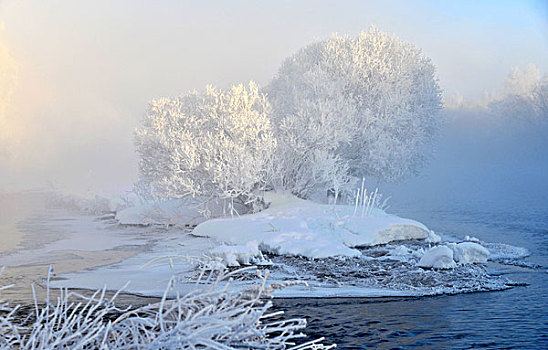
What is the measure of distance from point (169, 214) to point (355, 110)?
33.5 feet

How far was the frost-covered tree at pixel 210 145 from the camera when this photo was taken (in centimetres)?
2423

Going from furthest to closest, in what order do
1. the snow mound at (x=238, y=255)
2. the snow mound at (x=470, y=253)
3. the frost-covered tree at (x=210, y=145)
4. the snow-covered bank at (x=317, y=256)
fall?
the frost-covered tree at (x=210, y=145), the snow mound at (x=470, y=253), the snow mound at (x=238, y=255), the snow-covered bank at (x=317, y=256)

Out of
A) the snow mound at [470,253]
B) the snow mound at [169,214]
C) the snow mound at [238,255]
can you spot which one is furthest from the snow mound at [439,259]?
the snow mound at [169,214]

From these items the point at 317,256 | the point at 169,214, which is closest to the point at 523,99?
the point at 169,214

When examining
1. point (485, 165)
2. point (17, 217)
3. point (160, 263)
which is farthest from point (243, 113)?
point (485, 165)

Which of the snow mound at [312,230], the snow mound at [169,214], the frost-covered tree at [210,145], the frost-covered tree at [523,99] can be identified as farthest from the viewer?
the frost-covered tree at [523,99]

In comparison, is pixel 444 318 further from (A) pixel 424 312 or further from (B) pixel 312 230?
(B) pixel 312 230

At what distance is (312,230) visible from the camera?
20.1m

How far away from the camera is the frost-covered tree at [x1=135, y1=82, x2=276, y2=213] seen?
954 inches

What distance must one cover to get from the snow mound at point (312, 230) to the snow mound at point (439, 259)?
2.46 meters

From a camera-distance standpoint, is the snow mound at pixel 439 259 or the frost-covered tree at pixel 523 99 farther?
the frost-covered tree at pixel 523 99

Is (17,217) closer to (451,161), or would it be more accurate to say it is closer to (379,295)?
(379,295)

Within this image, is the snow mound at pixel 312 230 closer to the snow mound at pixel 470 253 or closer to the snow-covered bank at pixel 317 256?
the snow-covered bank at pixel 317 256

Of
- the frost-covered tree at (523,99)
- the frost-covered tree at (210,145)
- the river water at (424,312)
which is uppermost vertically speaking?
the frost-covered tree at (523,99)
